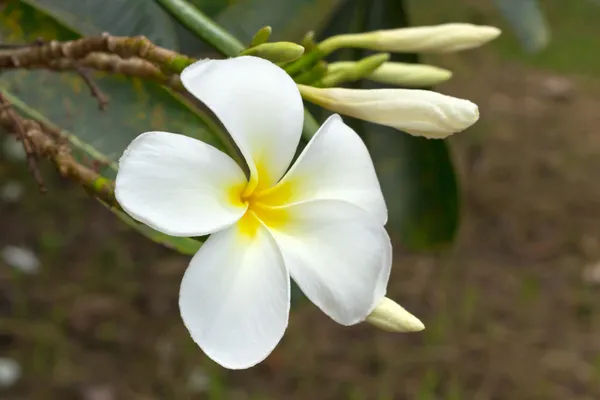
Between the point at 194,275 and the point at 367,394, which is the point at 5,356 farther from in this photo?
the point at 194,275

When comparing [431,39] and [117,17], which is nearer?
[431,39]

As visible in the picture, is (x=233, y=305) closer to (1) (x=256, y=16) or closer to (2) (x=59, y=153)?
(2) (x=59, y=153)

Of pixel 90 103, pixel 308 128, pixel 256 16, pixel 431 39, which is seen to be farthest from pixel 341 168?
pixel 256 16

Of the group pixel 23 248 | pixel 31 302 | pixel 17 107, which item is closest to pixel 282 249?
pixel 17 107

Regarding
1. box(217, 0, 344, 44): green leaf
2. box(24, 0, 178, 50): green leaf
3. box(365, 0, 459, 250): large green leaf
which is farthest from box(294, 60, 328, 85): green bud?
box(365, 0, 459, 250): large green leaf

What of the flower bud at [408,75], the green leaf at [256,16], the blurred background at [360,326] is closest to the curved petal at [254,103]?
the flower bud at [408,75]

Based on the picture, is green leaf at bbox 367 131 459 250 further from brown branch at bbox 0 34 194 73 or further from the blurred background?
brown branch at bbox 0 34 194 73
